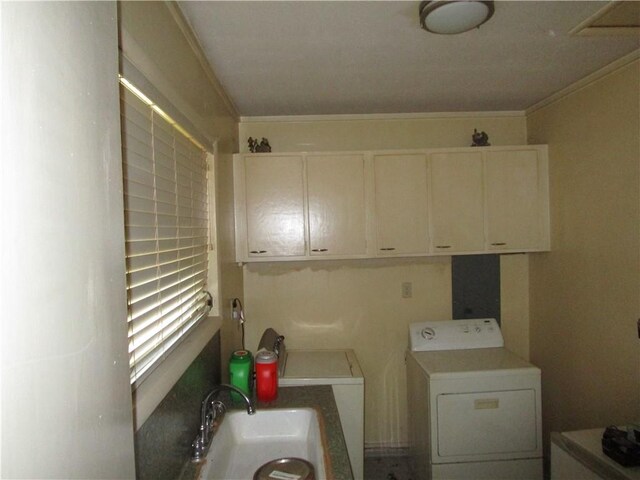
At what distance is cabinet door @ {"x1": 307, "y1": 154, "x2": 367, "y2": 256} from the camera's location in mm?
2492

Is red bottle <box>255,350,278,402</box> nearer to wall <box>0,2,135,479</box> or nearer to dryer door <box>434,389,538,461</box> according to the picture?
dryer door <box>434,389,538,461</box>

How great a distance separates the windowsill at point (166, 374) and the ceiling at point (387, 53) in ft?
4.07

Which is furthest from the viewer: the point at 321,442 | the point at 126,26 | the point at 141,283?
the point at 321,442

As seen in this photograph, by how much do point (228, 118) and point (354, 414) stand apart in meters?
1.93

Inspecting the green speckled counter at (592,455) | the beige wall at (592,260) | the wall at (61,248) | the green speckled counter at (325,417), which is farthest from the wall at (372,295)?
the wall at (61,248)

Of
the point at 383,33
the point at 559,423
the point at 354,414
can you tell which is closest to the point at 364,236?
the point at 354,414

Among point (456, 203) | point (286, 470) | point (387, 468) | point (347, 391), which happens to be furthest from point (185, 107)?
point (387, 468)

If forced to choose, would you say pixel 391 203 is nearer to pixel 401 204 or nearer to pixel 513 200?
pixel 401 204

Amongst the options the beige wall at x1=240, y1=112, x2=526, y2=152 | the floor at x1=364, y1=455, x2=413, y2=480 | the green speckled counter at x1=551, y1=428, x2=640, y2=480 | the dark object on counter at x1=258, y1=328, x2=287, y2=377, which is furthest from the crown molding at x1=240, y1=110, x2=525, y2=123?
the floor at x1=364, y1=455, x2=413, y2=480

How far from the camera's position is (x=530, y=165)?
100.0 inches

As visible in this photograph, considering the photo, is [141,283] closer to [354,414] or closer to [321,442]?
[321,442]

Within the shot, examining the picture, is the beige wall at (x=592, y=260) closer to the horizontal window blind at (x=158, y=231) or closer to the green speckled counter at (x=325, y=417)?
the green speckled counter at (x=325, y=417)

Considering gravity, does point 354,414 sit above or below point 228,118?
below

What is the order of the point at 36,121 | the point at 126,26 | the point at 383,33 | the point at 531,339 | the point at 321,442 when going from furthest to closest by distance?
the point at 531,339
the point at 383,33
the point at 321,442
the point at 126,26
the point at 36,121
